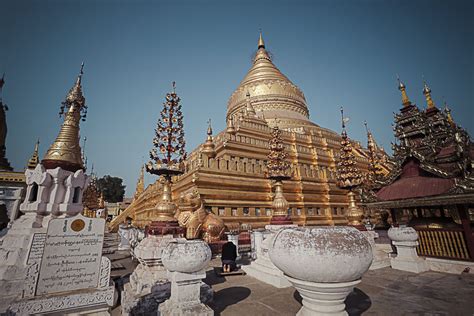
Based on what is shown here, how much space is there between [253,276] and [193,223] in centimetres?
552

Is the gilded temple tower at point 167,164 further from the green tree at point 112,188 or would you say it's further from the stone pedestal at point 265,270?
the green tree at point 112,188

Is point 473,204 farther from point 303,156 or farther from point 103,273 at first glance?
point 303,156

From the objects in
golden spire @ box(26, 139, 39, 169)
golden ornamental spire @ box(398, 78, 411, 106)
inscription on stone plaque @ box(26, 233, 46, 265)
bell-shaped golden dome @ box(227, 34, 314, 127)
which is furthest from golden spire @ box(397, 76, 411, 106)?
golden spire @ box(26, 139, 39, 169)

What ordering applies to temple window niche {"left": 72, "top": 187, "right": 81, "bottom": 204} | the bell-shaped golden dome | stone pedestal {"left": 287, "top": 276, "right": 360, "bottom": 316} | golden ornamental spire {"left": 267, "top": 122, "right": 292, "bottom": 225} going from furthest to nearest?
the bell-shaped golden dome
temple window niche {"left": 72, "top": 187, "right": 81, "bottom": 204}
golden ornamental spire {"left": 267, "top": 122, "right": 292, "bottom": 225}
stone pedestal {"left": 287, "top": 276, "right": 360, "bottom": 316}

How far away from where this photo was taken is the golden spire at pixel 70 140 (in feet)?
37.6

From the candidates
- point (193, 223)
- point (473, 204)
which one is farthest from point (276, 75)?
point (473, 204)

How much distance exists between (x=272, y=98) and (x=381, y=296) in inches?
1047

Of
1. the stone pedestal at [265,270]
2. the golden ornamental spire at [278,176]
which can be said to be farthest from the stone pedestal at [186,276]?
the golden ornamental spire at [278,176]

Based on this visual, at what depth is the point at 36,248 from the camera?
14.6 feet

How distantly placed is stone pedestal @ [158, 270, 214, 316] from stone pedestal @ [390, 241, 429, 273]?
21.6 feet

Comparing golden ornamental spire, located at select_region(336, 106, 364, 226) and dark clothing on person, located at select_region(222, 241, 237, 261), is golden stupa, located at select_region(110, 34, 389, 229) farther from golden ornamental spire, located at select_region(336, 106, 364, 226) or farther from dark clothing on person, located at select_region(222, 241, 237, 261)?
golden ornamental spire, located at select_region(336, 106, 364, 226)

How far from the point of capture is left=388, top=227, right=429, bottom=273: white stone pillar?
7.00 m

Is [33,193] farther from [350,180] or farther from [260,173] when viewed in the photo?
[350,180]

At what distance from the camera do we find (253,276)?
22.9 feet
